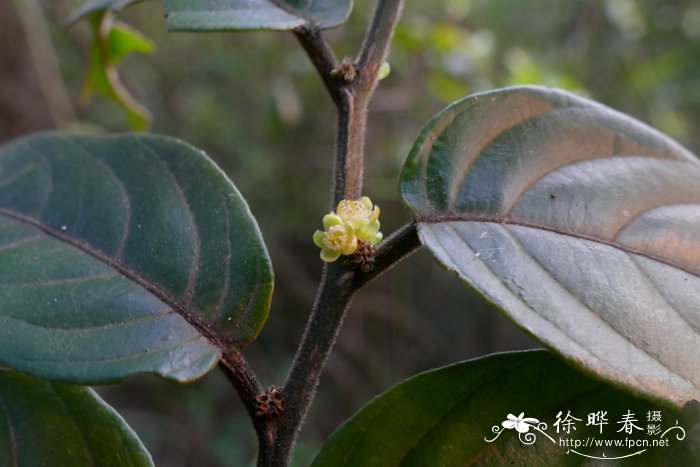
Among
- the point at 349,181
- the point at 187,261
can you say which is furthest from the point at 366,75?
the point at 187,261

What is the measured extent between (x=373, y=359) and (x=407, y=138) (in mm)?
978

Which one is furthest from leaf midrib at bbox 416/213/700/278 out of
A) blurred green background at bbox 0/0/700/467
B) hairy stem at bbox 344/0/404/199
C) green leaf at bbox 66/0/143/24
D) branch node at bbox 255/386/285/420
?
blurred green background at bbox 0/0/700/467

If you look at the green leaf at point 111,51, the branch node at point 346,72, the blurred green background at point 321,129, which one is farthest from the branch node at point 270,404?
the blurred green background at point 321,129

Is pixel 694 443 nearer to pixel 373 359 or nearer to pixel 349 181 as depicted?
pixel 349 181

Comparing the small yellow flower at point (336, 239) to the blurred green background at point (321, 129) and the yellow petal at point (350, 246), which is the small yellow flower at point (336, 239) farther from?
the blurred green background at point (321, 129)

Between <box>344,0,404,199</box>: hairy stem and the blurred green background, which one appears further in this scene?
the blurred green background

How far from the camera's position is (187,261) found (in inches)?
25.3

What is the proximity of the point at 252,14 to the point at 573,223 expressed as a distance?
418 millimetres

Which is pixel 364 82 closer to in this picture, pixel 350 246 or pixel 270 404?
pixel 350 246

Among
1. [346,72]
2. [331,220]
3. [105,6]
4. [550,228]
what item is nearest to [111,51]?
[105,6]

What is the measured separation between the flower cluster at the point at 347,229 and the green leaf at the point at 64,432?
27 centimetres

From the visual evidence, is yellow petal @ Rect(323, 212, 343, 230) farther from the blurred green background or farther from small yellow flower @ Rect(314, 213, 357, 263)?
the blurred green background

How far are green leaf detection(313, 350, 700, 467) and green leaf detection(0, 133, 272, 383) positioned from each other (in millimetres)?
150

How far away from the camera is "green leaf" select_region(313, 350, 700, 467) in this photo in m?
0.56
